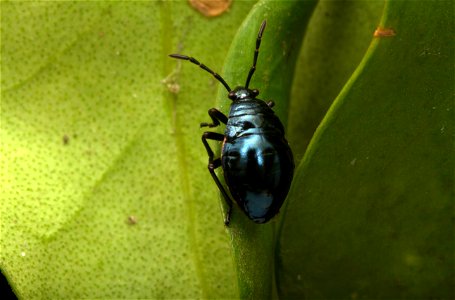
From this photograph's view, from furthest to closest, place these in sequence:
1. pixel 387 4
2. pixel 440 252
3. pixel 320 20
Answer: pixel 320 20 < pixel 440 252 < pixel 387 4

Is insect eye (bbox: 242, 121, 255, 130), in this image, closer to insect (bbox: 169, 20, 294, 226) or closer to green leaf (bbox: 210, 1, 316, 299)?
insect (bbox: 169, 20, 294, 226)

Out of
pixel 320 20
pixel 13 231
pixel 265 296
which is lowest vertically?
pixel 13 231

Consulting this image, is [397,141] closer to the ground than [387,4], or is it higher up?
closer to the ground

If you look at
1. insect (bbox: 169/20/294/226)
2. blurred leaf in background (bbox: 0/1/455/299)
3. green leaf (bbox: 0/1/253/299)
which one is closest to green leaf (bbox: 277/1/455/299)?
blurred leaf in background (bbox: 0/1/455/299)

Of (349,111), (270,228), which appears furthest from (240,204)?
(349,111)

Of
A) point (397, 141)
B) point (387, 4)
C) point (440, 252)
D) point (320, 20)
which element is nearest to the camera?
point (387, 4)

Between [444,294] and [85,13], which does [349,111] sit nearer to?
[444,294]

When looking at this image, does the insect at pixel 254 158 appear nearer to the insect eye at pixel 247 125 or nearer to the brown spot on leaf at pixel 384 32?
the insect eye at pixel 247 125

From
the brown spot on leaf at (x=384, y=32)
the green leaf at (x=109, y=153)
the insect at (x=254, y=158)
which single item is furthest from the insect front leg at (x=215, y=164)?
the brown spot on leaf at (x=384, y=32)
